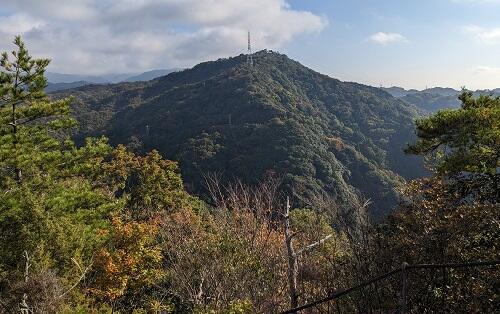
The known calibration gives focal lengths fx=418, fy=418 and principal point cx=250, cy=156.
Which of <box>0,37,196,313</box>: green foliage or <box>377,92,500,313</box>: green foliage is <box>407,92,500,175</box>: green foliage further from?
<box>0,37,196,313</box>: green foliage

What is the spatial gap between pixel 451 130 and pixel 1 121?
12547 mm

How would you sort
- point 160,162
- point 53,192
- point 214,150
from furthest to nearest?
point 214,150 → point 160,162 → point 53,192

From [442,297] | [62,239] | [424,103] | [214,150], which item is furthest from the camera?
[424,103]

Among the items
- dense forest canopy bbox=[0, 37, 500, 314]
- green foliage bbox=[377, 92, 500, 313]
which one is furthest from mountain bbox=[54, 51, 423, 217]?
green foliage bbox=[377, 92, 500, 313]

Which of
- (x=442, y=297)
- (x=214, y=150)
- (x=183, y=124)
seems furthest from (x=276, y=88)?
(x=442, y=297)

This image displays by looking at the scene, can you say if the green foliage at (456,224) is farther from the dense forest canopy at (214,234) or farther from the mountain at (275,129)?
the mountain at (275,129)

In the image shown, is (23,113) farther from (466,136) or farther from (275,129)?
(275,129)

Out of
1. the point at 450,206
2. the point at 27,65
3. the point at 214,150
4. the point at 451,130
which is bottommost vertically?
the point at 214,150

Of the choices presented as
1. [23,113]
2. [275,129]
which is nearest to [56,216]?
[23,113]

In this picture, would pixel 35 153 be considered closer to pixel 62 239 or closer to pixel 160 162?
Answer: pixel 62 239

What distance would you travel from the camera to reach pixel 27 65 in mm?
12727

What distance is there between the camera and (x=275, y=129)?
66.0 meters

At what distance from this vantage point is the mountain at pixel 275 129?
5503 centimetres

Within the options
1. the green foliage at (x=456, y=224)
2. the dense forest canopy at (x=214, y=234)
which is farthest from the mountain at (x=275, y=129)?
the green foliage at (x=456, y=224)
